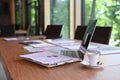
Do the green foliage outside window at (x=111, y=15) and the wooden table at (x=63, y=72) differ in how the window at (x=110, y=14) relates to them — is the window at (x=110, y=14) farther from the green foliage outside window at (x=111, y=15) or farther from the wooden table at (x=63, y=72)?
the wooden table at (x=63, y=72)

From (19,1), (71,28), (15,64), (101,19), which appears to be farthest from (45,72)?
(19,1)

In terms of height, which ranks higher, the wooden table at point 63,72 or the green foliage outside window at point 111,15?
the green foliage outside window at point 111,15

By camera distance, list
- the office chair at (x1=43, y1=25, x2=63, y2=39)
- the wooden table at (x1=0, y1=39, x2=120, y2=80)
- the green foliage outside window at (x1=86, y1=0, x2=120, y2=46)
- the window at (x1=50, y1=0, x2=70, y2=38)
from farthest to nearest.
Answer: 1. the window at (x1=50, y1=0, x2=70, y2=38)
2. the green foliage outside window at (x1=86, y1=0, x2=120, y2=46)
3. the office chair at (x1=43, y1=25, x2=63, y2=39)
4. the wooden table at (x1=0, y1=39, x2=120, y2=80)

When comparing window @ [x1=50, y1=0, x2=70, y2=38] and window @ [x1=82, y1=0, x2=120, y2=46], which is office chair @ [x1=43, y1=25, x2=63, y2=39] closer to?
window @ [x1=82, y1=0, x2=120, y2=46]

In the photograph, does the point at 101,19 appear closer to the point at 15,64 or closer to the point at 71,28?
the point at 71,28

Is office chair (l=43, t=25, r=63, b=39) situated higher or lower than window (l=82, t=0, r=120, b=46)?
lower

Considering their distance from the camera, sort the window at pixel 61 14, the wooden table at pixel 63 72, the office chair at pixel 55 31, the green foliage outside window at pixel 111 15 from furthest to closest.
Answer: the window at pixel 61 14 → the green foliage outside window at pixel 111 15 → the office chair at pixel 55 31 → the wooden table at pixel 63 72

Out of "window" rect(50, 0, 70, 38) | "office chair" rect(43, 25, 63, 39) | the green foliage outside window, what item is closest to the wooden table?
"office chair" rect(43, 25, 63, 39)

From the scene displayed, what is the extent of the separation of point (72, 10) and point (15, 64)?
4077 millimetres

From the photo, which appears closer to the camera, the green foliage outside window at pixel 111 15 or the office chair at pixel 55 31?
the office chair at pixel 55 31

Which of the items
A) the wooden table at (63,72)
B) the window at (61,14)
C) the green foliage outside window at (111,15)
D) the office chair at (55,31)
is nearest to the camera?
the wooden table at (63,72)

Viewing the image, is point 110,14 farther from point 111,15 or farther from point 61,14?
point 61,14

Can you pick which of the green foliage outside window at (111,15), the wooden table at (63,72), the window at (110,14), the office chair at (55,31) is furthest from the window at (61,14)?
the wooden table at (63,72)

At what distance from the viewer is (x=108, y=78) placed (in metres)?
0.88
